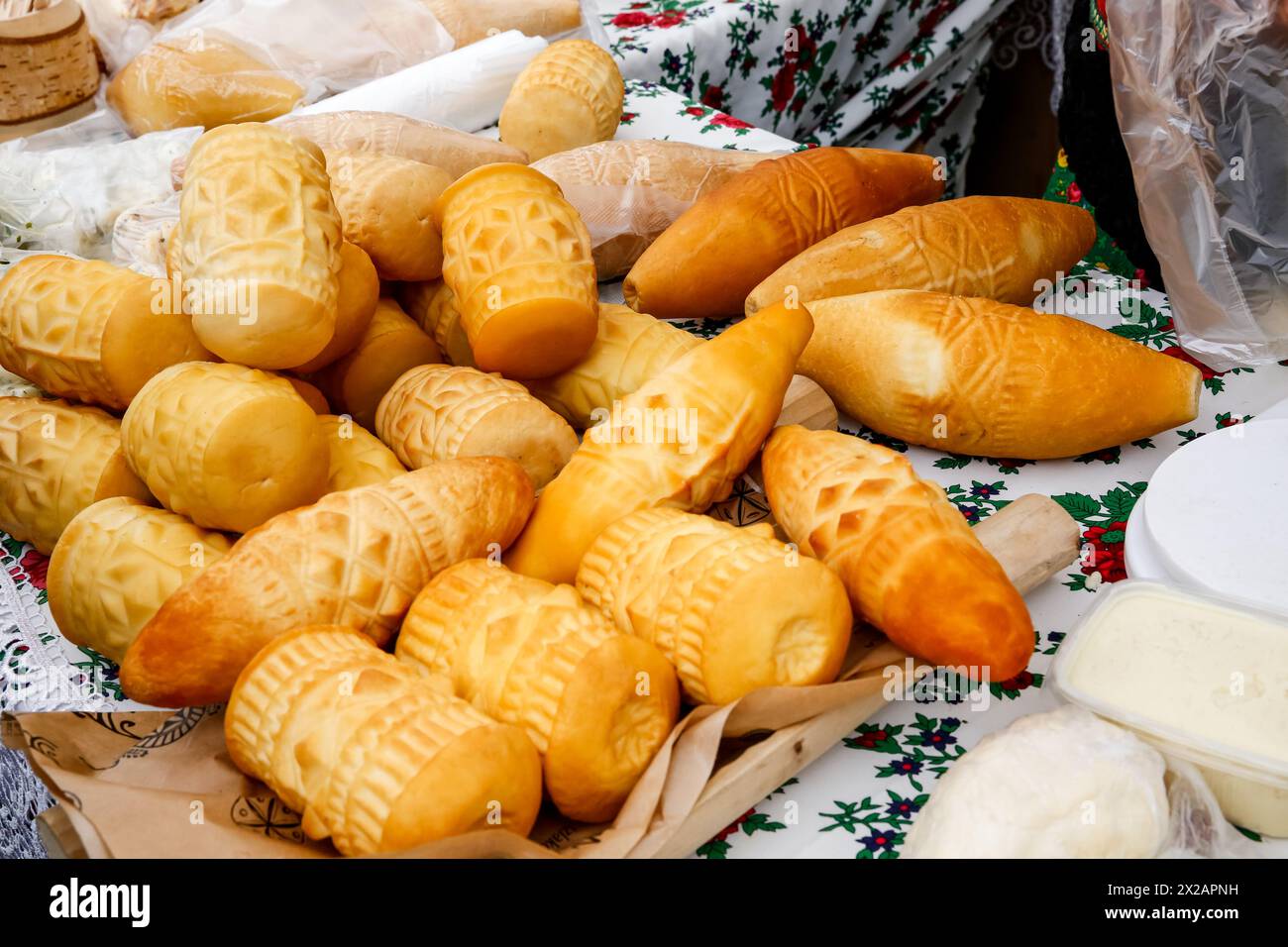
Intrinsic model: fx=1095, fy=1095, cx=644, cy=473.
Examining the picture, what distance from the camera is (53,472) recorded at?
1136 mm

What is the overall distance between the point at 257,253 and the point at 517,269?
0.86 ft

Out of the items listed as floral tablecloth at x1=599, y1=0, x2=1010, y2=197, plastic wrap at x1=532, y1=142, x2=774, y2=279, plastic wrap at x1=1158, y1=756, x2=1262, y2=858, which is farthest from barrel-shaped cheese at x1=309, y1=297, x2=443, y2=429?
floral tablecloth at x1=599, y1=0, x2=1010, y2=197

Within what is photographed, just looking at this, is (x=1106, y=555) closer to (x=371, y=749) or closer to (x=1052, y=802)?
(x=1052, y=802)

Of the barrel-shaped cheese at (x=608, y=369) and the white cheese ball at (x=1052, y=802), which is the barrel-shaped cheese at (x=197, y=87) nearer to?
the barrel-shaped cheese at (x=608, y=369)

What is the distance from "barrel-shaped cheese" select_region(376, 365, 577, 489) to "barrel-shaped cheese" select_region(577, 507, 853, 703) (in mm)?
242

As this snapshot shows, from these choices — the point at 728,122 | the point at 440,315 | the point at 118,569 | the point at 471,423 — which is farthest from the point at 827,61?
the point at 118,569

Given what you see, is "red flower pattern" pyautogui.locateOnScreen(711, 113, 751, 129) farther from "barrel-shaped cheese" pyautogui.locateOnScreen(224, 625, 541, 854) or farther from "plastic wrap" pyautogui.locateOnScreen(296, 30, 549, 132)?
"barrel-shaped cheese" pyautogui.locateOnScreen(224, 625, 541, 854)

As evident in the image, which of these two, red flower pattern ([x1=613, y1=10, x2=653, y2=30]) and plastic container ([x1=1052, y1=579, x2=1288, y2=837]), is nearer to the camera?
plastic container ([x1=1052, y1=579, x2=1288, y2=837])

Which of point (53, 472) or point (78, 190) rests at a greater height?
point (78, 190)

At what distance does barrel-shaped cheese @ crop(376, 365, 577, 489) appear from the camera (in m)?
1.13

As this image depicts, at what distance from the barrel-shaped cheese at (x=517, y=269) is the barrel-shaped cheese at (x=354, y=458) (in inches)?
6.1
